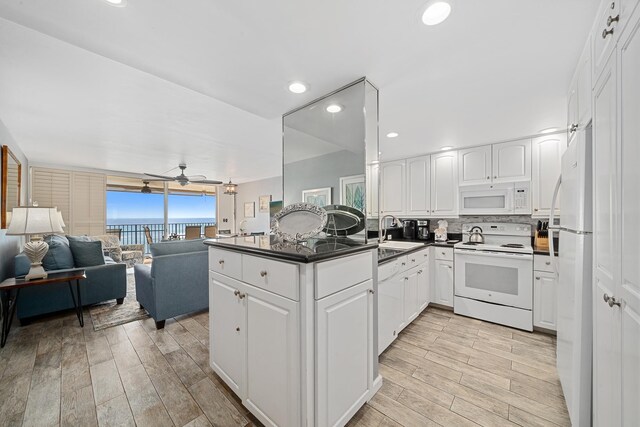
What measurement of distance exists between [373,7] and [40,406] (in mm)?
3090

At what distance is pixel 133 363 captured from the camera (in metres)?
2.05

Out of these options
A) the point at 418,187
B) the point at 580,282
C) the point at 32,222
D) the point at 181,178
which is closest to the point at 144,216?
the point at 181,178

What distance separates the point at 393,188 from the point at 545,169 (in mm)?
1872

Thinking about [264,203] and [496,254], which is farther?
[264,203]

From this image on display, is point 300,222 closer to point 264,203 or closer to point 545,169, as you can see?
point 545,169

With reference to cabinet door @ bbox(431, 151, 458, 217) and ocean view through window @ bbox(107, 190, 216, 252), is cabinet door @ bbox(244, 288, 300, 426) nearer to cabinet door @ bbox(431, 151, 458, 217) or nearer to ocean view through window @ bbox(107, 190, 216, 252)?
cabinet door @ bbox(431, 151, 458, 217)

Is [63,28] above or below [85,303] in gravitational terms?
above

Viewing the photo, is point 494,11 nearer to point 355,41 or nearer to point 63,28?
point 355,41

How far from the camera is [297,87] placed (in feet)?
6.47

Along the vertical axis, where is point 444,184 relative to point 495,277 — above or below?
above

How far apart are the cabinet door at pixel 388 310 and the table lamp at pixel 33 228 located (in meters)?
A: 3.46

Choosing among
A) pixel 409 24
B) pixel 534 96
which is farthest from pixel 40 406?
pixel 534 96

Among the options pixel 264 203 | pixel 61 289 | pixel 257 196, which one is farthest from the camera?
pixel 257 196

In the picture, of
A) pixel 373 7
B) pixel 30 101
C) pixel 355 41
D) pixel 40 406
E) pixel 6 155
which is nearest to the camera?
pixel 373 7
